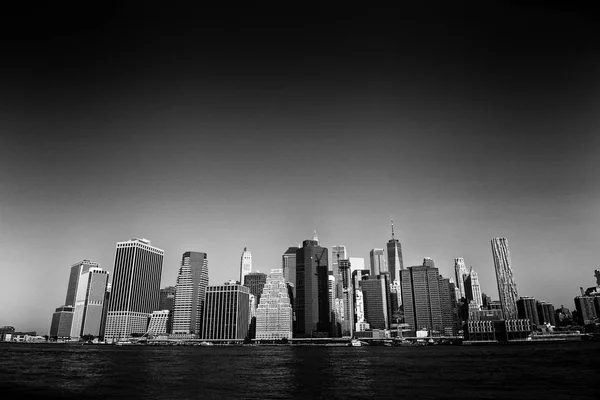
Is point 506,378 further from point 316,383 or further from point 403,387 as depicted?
point 316,383

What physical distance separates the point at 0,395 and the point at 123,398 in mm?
13795

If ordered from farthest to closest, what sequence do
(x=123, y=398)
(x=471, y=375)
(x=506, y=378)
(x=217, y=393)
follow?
(x=471, y=375), (x=506, y=378), (x=217, y=393), (x=123, y=398)

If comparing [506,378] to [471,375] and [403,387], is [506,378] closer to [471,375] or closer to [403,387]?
[471,375]

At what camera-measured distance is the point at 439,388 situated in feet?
182

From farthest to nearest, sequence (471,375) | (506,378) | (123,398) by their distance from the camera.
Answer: (471,375), (506,378), (123,398)

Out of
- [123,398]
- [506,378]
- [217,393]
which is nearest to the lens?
[123,398]

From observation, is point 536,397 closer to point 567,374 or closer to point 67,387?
point 567,374

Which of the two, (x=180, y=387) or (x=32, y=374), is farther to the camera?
(x=32, y=374)

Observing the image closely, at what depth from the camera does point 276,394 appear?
5241 cm

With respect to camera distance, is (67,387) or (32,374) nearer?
(67,387)

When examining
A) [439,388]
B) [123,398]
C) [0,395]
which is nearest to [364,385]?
[439,388]

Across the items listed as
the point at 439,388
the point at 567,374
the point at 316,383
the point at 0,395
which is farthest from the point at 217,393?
the point at 567,374

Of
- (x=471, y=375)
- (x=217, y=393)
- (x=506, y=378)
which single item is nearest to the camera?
(x=217, y=393)

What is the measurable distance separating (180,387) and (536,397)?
44438mm
